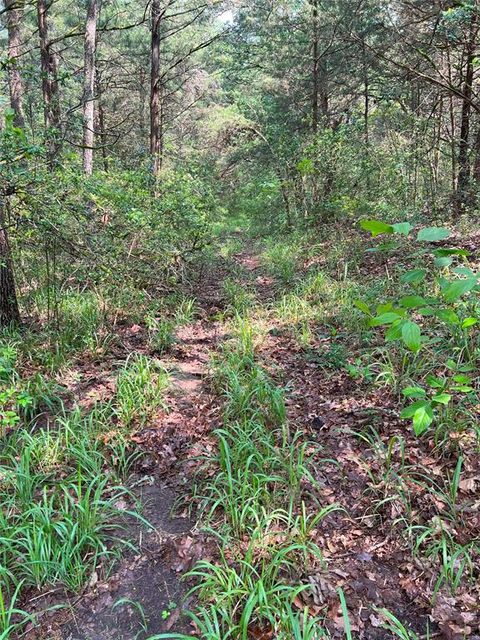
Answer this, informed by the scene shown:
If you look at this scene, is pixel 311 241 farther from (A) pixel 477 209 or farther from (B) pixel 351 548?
(B) pixel 351 548

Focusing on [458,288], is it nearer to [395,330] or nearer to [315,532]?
[395,330]

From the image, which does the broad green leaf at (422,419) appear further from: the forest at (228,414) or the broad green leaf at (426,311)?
the broad green leaf at (426,311)

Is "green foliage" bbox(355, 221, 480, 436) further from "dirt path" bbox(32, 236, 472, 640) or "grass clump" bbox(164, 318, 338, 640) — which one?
"grass clump" bbox(164, 318, 338, 640)

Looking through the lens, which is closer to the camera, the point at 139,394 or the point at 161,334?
the point at 139,394

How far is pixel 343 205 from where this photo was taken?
30.5ft

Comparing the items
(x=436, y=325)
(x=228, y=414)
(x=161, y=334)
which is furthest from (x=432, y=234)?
(x=161, y=334)

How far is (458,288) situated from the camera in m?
1.88

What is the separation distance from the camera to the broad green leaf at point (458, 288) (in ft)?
6.02

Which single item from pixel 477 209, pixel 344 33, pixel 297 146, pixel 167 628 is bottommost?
pixel 167 628

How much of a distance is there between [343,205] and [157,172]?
4.21 meters

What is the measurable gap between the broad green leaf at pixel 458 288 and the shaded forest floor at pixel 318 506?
149 cm

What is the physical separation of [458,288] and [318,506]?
5.85 ft

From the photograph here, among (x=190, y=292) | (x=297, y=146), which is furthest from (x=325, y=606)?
(x=297, y=146)

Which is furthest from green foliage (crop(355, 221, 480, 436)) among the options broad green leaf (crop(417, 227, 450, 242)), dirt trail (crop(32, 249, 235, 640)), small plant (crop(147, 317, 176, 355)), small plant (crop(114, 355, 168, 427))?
small plant (crop(147, 317, 176, 355))
